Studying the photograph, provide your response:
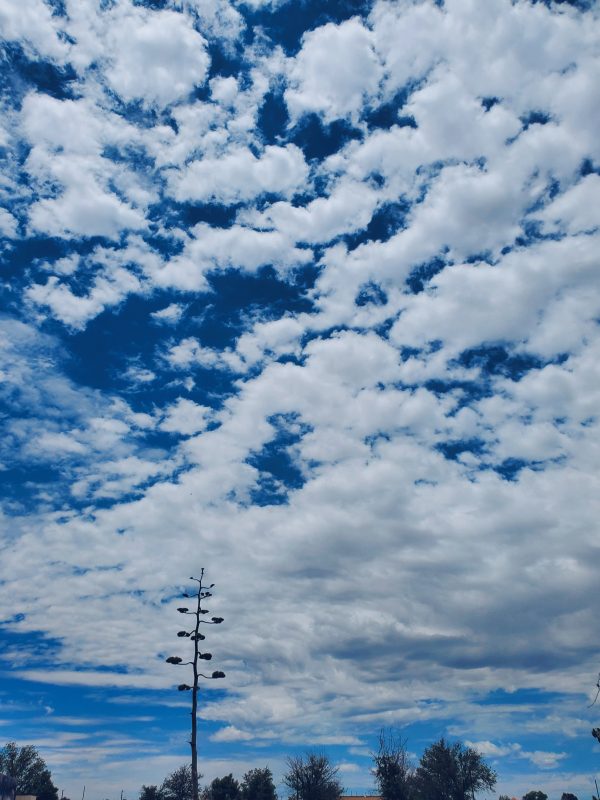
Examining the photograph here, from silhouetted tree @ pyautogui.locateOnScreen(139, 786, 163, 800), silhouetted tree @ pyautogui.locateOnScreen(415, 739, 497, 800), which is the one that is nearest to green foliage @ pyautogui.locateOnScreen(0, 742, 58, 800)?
silhouetted tree @ pyautogui.locateOnScreen(139, 786, 163, 800)

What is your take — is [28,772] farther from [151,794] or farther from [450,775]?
[450,775]

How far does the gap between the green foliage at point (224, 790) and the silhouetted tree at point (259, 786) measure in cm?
114

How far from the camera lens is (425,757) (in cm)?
8862

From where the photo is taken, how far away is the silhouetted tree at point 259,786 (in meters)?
87.1

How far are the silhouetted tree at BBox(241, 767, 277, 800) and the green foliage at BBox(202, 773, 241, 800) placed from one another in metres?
1.14

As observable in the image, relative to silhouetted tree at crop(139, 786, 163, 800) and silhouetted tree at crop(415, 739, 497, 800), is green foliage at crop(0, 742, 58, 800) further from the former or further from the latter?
silhouetted tree at crop(415, 739, 497, 800)

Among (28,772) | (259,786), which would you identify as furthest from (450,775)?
(28,772)

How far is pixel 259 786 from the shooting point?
8806cm

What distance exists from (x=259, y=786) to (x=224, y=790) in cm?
553

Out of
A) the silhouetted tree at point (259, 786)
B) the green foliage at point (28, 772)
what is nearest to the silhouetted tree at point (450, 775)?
the silhouetted tree at point (259, 786)

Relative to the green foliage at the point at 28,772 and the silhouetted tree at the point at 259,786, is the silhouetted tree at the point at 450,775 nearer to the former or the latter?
the silhouetted tree at the point at 259,786

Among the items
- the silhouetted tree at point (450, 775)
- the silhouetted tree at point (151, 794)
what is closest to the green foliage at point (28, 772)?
the silhouetted tree at point (151, 794)

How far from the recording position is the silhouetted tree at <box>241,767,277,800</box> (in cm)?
8712

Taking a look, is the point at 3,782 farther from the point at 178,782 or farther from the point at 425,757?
the point at 425,757
